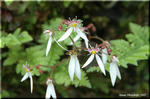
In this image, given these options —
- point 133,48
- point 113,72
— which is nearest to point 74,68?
point 113,72

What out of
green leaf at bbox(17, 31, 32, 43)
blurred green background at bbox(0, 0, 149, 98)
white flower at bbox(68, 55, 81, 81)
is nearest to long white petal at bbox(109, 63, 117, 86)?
white flower at bbox(68, 55, 81, 81)

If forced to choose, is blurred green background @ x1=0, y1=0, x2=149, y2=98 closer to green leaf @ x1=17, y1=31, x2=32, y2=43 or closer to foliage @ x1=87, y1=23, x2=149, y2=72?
foliage @ x1=87, y1=23, x2=149, y2=72

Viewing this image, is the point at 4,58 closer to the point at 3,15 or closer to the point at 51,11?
the point at 3,15

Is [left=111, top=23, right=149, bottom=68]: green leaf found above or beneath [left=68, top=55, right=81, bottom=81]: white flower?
above

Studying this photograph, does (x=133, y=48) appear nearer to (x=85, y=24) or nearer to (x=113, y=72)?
(x=85, y=24)

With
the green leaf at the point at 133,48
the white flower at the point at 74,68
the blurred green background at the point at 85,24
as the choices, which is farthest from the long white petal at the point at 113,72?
the blurred green background at the point at 85,24

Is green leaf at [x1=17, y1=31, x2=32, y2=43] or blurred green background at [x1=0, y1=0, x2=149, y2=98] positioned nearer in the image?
green leaf at [x1=17, y1=31, x2=32, y2=43]

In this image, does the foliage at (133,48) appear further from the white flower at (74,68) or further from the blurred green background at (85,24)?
the white flower at (74,68)

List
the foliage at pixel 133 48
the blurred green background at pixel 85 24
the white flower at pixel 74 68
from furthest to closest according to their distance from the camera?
the blurred green background at pixel 85 24 < the foliage at pixel 133 48 < the white flower at pixel 74 68

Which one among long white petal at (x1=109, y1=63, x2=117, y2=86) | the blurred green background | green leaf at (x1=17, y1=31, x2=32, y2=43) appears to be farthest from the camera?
the blurred green background

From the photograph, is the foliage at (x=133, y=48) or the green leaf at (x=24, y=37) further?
the green leaf at (x=24, y=37)
